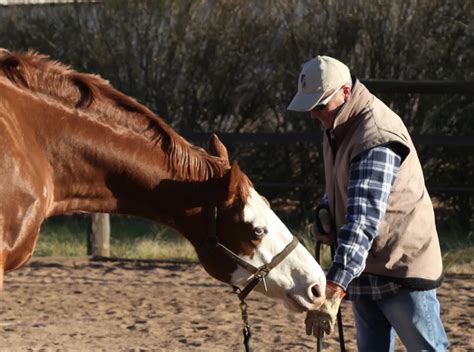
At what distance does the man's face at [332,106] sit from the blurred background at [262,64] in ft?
18.8

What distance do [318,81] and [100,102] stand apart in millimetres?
801

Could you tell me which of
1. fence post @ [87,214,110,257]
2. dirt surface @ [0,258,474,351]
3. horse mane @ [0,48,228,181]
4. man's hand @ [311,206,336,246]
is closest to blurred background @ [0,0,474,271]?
fence post @ [87,214,110,257]

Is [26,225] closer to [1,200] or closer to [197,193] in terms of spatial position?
[1,200]

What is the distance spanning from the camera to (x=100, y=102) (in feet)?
13.2

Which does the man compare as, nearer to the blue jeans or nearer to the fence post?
the blue jeans

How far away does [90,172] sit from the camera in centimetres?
399

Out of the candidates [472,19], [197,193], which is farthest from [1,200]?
[472,19]

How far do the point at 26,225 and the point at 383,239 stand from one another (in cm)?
130

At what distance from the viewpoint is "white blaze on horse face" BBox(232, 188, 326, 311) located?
397 centimetres

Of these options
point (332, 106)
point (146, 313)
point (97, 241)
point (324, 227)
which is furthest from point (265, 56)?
point (332, 106)

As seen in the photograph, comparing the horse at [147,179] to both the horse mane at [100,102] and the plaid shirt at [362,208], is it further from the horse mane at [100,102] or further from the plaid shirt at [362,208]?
the plaid shirt at [362,208]

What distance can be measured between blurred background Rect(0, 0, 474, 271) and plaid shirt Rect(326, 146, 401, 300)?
19.4 feet

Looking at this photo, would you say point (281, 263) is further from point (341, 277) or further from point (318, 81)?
point (318, 81)

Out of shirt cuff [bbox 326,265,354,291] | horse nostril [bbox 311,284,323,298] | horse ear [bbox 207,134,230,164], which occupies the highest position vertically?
horse ear [bbox 207,134,230,164]
